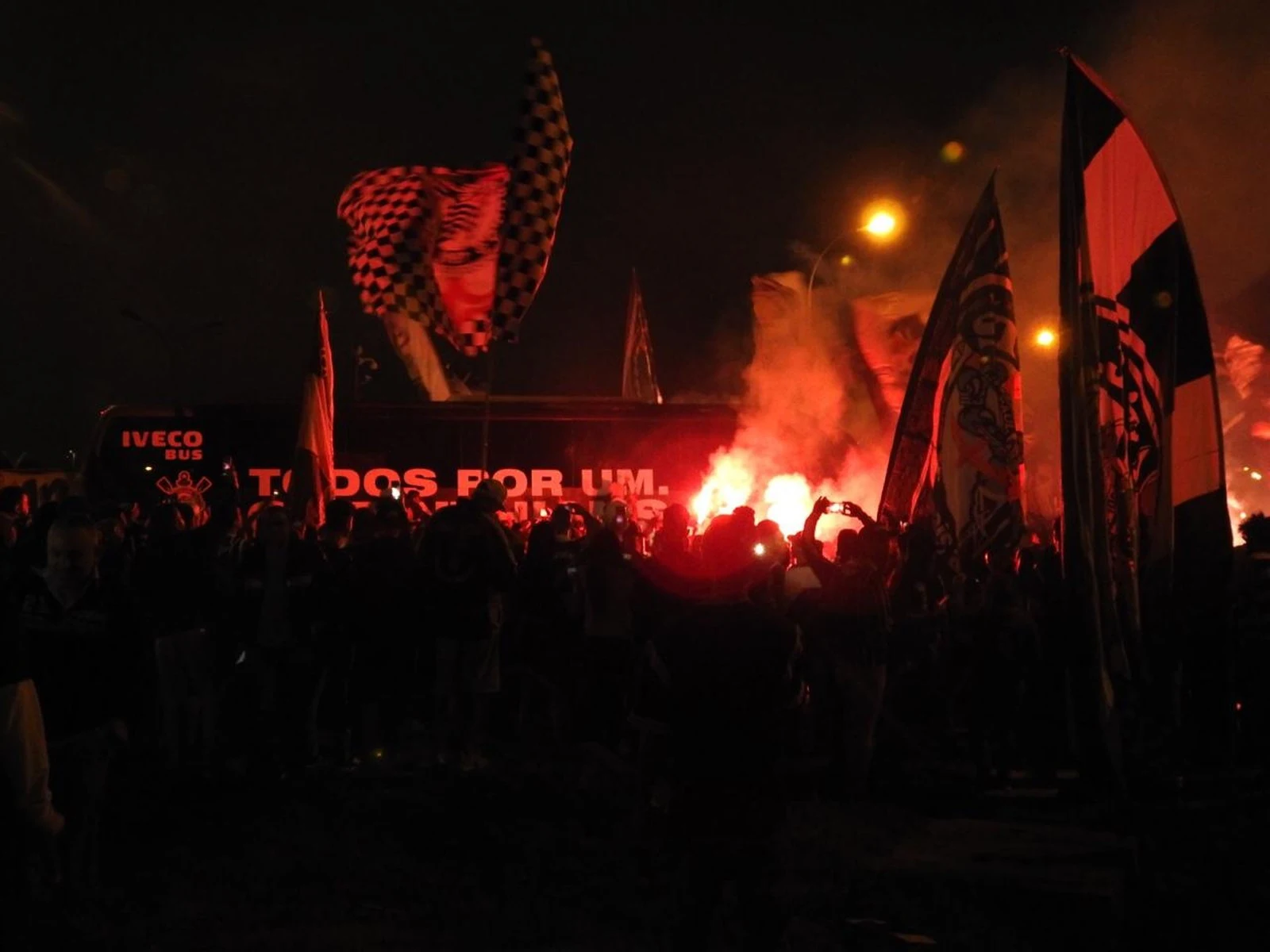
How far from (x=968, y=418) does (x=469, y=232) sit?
20.6 ft

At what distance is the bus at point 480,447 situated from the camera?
1941 cm

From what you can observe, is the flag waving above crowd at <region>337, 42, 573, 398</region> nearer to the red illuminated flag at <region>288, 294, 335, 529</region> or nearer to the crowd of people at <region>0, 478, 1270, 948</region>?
the red illuminated flag at <region>288, 294, 335, 529</region>

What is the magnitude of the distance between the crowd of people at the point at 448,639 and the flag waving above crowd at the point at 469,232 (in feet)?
12.4

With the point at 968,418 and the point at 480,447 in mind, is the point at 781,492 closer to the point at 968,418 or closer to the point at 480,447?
the point at 480,447

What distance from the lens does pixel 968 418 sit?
36.3 feet

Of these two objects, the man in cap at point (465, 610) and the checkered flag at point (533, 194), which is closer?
the man in cap at point (465, 610)

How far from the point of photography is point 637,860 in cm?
677

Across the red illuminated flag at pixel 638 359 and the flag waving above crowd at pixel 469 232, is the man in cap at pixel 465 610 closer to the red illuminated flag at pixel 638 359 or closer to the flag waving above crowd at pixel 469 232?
the flag waving above crowd at pixel 469 232

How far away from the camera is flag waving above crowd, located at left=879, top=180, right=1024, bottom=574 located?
429 inches

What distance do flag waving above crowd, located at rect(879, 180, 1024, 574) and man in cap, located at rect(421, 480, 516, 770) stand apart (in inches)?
140

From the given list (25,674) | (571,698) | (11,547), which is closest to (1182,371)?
(571,698)

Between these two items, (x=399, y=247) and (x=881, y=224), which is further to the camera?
(x=881, y=224)

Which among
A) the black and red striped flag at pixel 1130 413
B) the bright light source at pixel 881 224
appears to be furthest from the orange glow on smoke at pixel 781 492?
the black and red striped flag at pixel 1130 413

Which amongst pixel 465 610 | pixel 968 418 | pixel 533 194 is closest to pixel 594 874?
pixel 465 610
